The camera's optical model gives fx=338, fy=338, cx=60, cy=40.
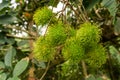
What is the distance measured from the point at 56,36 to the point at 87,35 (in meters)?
0.10

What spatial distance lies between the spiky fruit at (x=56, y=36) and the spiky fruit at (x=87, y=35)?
0.17ft

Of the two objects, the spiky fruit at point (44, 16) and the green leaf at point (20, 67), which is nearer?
Result: the spiky fruit at point (44, 16)

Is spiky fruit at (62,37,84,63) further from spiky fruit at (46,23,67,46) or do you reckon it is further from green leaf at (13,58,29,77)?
green leaf at (13,58,29,77)

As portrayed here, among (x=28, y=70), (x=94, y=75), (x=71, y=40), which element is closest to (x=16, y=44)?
(x=28, y=70)

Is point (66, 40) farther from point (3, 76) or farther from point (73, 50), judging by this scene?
point (3, 76)

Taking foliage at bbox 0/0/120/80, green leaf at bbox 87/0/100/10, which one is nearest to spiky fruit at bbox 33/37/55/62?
foliage at bbox 0/0/120/80

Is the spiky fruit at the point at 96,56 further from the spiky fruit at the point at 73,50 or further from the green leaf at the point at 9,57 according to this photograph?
the green leaf at the point at 9,57

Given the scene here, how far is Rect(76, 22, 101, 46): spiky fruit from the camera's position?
1059 millimetres

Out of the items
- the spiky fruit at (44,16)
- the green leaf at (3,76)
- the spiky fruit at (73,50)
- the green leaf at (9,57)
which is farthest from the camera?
the green leaf at (9,57)

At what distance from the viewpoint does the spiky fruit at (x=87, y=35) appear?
1.06m

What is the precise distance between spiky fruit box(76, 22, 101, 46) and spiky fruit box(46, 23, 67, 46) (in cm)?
5

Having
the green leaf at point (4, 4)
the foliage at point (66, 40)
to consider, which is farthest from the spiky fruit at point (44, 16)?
the green leaf at point (4, 4)

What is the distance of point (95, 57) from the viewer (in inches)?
43.5

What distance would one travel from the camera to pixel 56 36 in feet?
3.60
